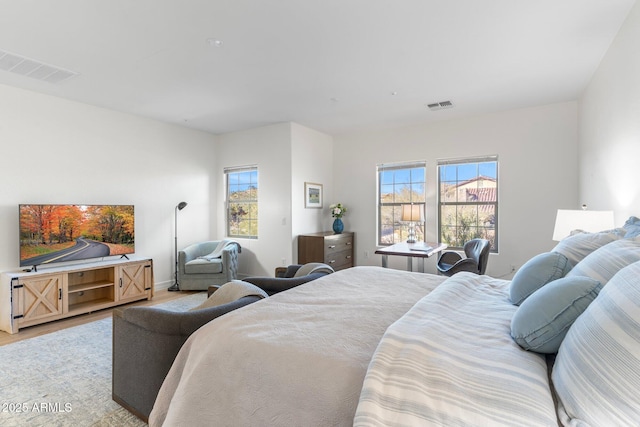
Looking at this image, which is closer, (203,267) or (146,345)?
(146,345)

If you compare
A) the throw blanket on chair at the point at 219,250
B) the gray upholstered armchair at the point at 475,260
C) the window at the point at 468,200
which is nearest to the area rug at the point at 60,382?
the throw blanket on chair at the point at 219,250

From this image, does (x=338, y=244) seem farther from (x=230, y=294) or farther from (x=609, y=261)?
(x=609, y=261)

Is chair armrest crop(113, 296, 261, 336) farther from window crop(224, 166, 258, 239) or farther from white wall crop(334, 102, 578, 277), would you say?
white wall crop(334, 102, 578, 277)

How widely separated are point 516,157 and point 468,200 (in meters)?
0.88

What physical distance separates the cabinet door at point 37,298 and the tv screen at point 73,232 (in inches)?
12.1

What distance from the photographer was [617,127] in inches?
105

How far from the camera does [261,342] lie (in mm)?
1344

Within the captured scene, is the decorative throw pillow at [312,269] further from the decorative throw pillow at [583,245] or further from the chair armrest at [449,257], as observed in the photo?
the chair armrest at [449,257]

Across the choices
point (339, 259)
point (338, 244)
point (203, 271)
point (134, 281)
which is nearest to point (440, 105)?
point (338, 244)

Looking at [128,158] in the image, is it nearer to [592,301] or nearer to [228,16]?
[228,16]

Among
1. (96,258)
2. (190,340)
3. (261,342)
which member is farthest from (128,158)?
(261,342)

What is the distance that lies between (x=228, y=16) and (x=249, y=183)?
361cm

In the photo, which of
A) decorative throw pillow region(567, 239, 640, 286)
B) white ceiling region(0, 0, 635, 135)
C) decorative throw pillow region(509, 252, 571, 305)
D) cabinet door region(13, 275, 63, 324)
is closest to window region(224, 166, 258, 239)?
white ceiling region(0, 0, 635, 135)

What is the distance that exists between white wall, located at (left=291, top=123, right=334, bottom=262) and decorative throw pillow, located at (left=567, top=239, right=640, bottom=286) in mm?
4110
